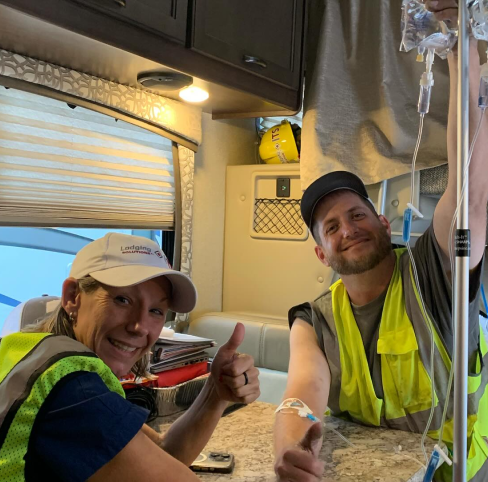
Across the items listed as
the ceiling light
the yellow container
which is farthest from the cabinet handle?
→ the yellow container

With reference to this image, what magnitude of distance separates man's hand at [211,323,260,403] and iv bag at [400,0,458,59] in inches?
27.4

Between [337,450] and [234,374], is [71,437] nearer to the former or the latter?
[234,374]

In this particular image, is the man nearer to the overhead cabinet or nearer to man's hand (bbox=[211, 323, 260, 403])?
man's hand (bbox=[211, 323, 260, 403])

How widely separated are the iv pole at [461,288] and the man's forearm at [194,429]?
490mm

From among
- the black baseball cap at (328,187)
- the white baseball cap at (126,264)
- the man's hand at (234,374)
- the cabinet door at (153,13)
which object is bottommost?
the man's hand at (234,374)

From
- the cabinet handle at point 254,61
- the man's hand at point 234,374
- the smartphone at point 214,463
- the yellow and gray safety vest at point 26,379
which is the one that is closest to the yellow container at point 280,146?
the cabinet handle at point 254,61

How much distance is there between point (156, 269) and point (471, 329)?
2.74 feet

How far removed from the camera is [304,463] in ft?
3.22

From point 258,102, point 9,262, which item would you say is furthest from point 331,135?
point 9,262

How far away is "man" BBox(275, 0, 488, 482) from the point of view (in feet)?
4.33

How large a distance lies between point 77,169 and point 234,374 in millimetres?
1071

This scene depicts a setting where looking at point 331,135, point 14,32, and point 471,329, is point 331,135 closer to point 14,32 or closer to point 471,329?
point 471,329

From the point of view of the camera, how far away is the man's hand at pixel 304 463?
974 mm

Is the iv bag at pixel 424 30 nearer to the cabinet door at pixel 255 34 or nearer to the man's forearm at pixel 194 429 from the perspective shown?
the cabinet door at pixel 255 34
